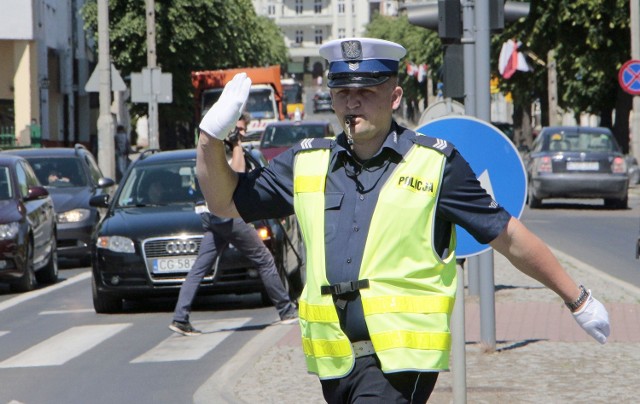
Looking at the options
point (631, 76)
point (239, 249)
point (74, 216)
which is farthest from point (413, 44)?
point (239, 249)

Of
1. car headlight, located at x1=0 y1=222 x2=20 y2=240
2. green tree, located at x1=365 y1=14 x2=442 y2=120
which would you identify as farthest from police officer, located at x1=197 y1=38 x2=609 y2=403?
green tree, located at x1=365 y1=14 x2=442 y2=120

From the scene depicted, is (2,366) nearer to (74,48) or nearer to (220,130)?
(220,130)

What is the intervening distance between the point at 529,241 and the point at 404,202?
46cm

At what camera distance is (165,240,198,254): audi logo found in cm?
1384

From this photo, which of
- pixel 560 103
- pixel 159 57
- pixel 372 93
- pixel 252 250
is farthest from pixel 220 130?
pixel 159 57

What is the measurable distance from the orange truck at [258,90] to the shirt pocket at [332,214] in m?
45.3

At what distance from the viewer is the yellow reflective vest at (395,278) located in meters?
4.48

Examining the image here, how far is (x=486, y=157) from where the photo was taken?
26.3 ft

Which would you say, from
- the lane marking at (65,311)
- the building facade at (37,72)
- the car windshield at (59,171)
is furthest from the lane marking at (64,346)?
the building facade at (37,72)

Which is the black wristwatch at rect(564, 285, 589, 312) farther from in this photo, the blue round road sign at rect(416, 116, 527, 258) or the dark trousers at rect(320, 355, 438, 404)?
the blue round road sign at rect(416, 116, 527, 258)

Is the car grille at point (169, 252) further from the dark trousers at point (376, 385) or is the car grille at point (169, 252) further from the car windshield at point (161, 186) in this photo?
the dark trousers at point (376, 385)

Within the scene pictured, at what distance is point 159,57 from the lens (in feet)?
191

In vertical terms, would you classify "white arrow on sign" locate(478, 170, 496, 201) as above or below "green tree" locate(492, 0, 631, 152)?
below

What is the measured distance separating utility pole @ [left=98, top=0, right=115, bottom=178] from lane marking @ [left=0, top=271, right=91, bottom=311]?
15.1m
